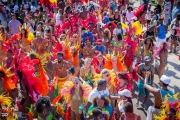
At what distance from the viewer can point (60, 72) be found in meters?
7.01

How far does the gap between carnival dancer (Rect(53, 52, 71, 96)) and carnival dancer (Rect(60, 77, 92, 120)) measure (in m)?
1.01

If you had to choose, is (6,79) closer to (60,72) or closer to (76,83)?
(60,72)

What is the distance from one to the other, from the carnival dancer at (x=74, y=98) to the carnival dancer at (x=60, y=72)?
1.01 meters

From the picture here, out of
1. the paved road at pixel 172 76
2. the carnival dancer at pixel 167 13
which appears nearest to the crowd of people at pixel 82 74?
the paved road at pixel 172 76

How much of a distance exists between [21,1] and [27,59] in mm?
9683

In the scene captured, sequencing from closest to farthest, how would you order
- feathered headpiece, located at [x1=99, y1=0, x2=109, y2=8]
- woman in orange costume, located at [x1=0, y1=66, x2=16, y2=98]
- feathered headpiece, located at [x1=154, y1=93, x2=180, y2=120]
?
1. feathered headpiece, located at [x1=154, y1=93, x2=180, y2=120]
2. woman in orange costume, located at [x1=0, y1=66, x2=16, y2=98]
3. feathered headpiece, located at [x1=99, y1=0, x2=109, y2=8]

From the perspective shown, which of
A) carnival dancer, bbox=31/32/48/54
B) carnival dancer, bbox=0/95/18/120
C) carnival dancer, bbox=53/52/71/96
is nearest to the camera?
carnival dancer, bbox=0/95/18/120

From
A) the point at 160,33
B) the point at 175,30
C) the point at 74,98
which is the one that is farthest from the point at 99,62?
the point at 175,30

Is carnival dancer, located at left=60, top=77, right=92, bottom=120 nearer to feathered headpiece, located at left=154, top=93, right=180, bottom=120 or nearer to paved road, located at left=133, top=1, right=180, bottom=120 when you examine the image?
feathered headpiece, located at left=154, top=93, right=180, bottom=120

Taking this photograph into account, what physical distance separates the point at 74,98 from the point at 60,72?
140 cm

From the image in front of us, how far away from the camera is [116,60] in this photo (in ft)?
24.1

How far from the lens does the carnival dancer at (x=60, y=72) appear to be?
22.6 ft

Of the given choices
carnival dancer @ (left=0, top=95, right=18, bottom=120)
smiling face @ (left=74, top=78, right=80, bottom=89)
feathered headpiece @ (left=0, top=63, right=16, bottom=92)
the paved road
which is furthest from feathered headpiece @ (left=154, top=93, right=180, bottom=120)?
feathered headpiece @ (left=0, top=63, right=16, bottom=92)

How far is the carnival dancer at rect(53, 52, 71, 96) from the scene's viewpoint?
688 cm
